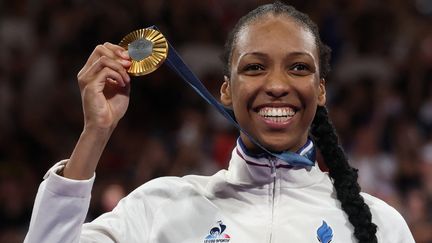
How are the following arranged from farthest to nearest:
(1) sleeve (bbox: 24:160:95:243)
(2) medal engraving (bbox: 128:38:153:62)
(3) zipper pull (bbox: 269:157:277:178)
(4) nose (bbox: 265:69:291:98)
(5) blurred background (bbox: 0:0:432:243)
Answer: (5) blurred background (bbox: 0:0:432:243) < (3) zipper pull (bbox: 269:157:277:178) < (4) nose (bbox: 265:69:291:98) < (2) medal engraving (bbox: 128:38:153:62) < (1) sleeve (bbox: 24:160:95:243)

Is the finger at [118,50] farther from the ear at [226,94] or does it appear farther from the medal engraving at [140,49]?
the ear at [226,94]

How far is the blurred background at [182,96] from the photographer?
21.1ft

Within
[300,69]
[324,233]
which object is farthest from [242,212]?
[300,69]

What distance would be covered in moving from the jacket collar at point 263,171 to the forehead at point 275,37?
31 cm

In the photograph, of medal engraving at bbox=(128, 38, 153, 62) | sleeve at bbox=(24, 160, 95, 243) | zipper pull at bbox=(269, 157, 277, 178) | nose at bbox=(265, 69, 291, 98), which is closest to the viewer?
sleeve at bbox=(24, 160, 95, 243)

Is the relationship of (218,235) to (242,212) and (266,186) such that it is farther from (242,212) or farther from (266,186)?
(266,186)

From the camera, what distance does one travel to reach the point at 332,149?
10.2 ft

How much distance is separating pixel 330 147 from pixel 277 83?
391 mm

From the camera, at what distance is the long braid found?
113 inches

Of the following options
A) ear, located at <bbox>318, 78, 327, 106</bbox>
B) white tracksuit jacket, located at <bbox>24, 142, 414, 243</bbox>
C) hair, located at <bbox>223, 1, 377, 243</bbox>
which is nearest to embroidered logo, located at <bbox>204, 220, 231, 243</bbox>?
white tracksuit jacket, located at <bbox>24, 142, 414, 243</bbox>

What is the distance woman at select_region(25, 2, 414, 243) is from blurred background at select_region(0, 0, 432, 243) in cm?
304

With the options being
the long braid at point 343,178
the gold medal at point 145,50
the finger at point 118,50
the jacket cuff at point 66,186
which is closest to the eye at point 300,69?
the long braid at point 343,178

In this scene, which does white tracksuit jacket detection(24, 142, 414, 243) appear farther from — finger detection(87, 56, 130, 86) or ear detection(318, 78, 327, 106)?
finger detection(87, 56, 130, 86)

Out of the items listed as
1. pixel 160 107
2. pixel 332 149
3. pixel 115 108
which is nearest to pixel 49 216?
pixel 115 108
